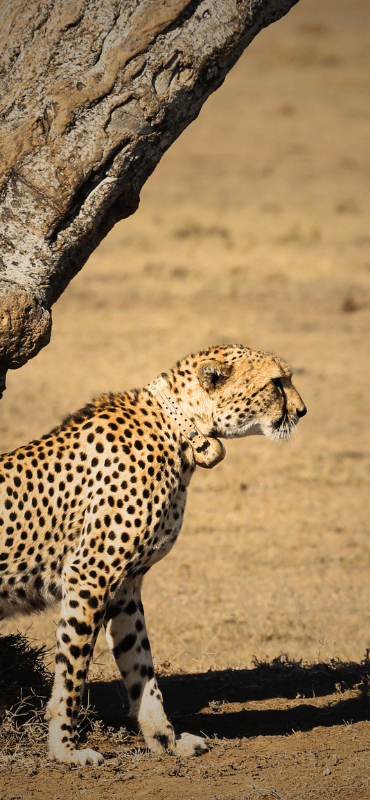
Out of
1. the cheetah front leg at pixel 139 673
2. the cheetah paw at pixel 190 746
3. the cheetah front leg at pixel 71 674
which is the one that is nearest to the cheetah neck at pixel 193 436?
the cheetah front leg at pixel 139 673

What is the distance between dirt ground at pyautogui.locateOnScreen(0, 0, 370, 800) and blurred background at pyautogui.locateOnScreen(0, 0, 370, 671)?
3cm

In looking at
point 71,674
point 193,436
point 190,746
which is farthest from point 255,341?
point 71,674

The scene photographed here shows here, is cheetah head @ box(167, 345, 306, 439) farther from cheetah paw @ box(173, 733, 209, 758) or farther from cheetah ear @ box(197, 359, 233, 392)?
cheetah paw @ box(173, 733, 209, 758)

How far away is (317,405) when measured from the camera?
1110 cm

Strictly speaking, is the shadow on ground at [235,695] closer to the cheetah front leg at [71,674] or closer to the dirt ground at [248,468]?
the dirt ground at [248,468]

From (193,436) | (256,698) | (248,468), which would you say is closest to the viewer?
(193,436)

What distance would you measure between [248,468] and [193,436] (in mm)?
5870

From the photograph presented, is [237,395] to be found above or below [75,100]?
below

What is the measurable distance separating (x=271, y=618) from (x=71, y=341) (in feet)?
28.1

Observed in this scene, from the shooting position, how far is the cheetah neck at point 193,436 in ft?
A: 12.0

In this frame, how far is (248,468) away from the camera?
945 centimetres

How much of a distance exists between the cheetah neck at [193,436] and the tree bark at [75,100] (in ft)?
1.91

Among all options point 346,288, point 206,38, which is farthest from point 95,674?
point 346,288

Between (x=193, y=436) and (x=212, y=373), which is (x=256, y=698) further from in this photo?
(x=212, y=373)
